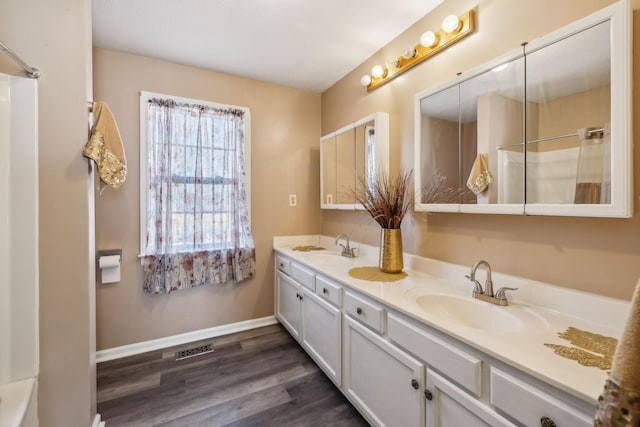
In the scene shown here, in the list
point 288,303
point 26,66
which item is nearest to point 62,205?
point 26,66

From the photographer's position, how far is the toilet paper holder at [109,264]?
2.01 m

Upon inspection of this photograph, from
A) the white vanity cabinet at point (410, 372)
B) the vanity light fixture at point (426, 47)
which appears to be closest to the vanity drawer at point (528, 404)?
the white vanity cabinet at point (410, 372)

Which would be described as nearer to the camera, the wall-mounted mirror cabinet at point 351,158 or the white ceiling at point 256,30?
the white ceiling at point 256,30

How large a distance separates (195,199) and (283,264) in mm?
974

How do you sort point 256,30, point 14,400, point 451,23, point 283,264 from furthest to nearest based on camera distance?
point 283,264 → point 256,30 → point 451,23 → point 14,400

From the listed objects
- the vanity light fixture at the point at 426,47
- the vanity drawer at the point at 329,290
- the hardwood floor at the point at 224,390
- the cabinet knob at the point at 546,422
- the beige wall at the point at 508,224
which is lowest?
the hardwood floor at the point at 224,390

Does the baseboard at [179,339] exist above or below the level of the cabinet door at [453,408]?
below

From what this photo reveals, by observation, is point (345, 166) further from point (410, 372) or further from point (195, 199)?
point (410, 372)

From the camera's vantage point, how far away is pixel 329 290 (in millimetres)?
1758

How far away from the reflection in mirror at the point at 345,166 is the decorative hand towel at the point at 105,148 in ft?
5.35

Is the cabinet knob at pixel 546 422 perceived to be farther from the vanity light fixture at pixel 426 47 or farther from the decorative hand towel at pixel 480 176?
the vanity light fixture at pixel 426 47

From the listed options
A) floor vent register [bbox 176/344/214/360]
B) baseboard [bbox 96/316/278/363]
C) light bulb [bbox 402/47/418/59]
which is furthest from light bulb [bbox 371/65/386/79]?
floor vent register [bbox 176/344/214/360]

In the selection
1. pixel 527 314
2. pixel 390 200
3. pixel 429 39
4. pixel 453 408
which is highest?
pixel 429 39

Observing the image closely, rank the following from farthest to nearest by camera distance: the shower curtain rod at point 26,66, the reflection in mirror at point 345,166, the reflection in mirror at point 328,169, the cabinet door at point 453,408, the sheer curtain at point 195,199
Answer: the reflection in mirror at point 328,169 → the reflection in mirror at point 345,166 → the sheer curtain at point 195,199 → the shower curtain rod at point 26,66 → the cabinet door at point 453,408
